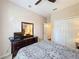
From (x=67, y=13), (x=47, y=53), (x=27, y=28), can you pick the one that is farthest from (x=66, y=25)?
(x=47, y=53)

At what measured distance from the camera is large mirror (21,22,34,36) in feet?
15.7

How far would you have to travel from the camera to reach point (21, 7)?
4.71 m

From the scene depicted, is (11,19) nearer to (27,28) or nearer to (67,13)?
(27,28)

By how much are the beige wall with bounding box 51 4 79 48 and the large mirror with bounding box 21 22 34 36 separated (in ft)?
4.37

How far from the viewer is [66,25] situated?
4.60 metres

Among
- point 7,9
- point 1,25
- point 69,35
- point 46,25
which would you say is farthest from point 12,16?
point 69,35

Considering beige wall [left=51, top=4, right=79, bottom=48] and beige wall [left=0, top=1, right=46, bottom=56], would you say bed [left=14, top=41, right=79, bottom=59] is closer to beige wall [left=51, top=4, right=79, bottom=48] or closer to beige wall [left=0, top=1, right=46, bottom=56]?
beige wall [left=0, top=1, right=46, bottom=56]

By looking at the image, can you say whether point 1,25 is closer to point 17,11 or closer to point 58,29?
point 17,11

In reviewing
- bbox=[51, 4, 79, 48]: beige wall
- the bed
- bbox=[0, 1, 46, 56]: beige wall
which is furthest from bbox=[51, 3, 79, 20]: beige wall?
the bed

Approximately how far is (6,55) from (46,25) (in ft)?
10.6

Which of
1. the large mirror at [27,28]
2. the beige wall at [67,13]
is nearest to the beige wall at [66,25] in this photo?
the beige wall at [67,13]

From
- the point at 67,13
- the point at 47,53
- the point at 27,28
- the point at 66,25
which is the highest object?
the point at 67,13

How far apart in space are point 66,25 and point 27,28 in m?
2.14

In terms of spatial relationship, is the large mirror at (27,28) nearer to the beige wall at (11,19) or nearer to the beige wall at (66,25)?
the beige wall at (11,19)
